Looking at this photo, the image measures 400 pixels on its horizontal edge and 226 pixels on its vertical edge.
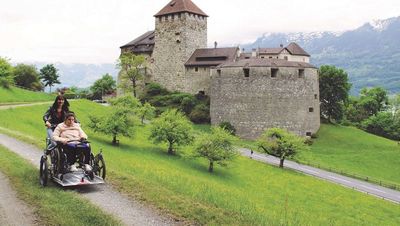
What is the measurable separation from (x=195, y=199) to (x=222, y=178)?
19826mm

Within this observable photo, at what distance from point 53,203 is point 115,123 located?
23.8 m

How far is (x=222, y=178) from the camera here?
30.5m

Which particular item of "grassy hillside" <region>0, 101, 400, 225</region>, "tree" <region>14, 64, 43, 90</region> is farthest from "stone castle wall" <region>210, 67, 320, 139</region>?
"tree" <region>14, 64, 43, 90</region>

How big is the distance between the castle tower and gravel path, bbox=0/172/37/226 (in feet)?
172

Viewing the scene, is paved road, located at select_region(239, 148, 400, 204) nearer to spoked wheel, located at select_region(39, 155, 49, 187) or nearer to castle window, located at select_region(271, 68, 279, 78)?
castle window, located at select_region(271, 68, 279, 78)

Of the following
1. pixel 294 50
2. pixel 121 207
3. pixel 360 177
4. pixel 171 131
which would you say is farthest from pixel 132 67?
pixel 121 207

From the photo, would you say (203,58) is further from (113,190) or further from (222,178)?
(113,190)

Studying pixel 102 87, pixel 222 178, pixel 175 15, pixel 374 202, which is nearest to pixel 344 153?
pixel 374 202

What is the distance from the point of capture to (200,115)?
185 ft

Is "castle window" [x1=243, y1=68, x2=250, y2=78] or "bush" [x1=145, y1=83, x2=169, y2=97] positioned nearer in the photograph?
"castle window" [x1=243, y1=68, x2=250, y2=78]

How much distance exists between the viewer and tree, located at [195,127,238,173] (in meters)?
32.9

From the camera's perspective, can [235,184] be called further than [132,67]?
No

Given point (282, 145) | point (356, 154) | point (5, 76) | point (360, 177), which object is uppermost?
point (5, 76)

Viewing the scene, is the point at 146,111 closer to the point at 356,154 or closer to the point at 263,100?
the point at 263,100
